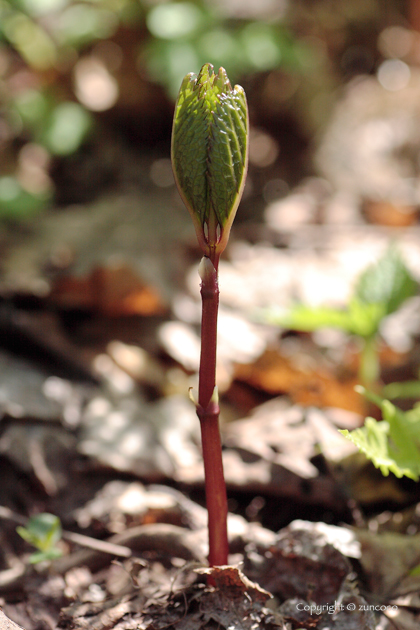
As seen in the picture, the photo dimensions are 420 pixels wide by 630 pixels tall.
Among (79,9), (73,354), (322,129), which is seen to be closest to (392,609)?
(73,354)

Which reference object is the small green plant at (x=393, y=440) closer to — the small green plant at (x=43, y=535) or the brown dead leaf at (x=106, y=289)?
the small green plant at (x=43, y=535)

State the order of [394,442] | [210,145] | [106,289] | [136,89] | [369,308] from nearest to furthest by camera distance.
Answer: [210,145], [394,442], [369,308], [106,289], [136,89]

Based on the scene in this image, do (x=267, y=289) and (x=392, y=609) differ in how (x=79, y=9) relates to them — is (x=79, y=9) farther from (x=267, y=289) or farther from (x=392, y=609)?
(x=392, y=609)

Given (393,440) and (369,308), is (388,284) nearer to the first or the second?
(369,308)

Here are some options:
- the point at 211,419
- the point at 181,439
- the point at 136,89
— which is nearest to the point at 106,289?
the point at 181,439

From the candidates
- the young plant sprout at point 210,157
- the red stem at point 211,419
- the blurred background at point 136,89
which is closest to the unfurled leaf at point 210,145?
the young plant sprout at point 210,157

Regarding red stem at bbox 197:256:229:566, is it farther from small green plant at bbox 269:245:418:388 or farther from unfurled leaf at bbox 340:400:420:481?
small green plant at bbox 269:245:418:388
